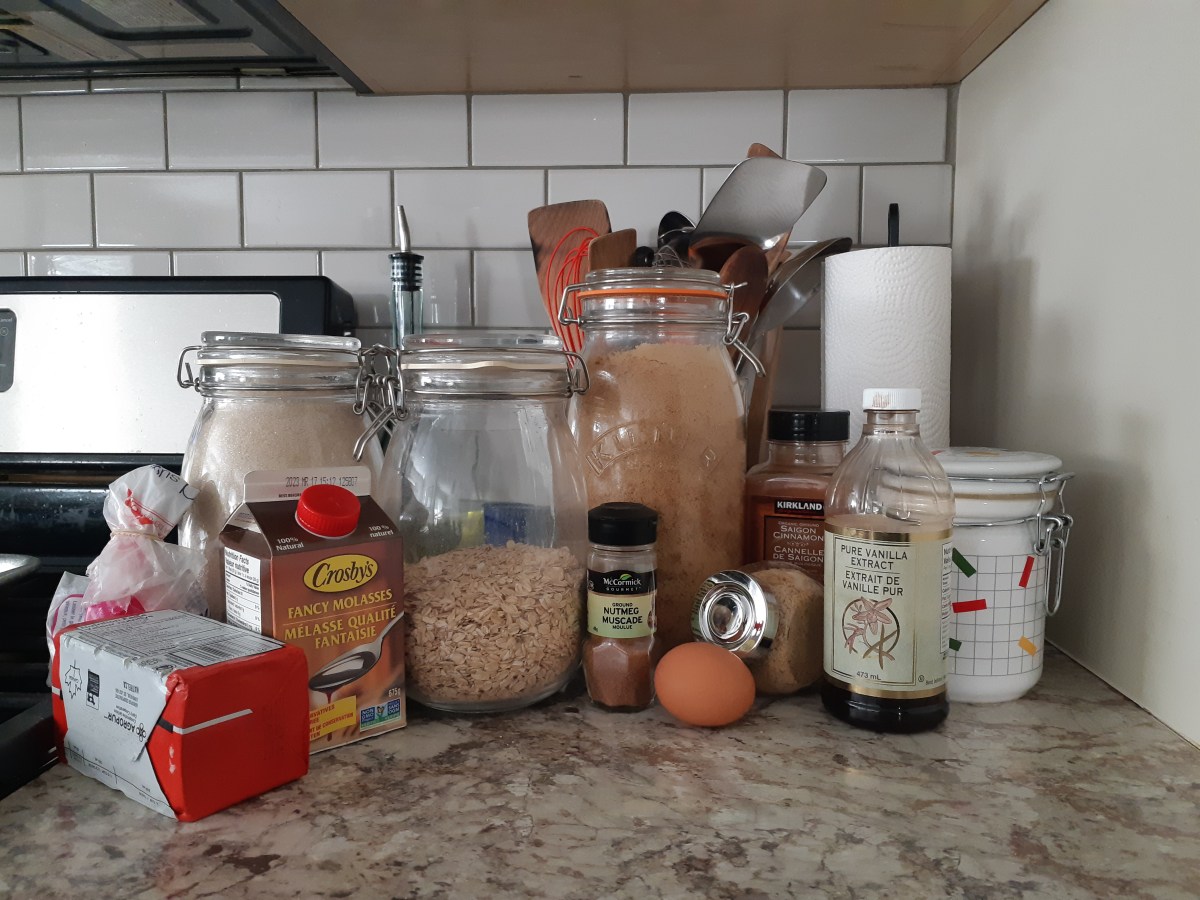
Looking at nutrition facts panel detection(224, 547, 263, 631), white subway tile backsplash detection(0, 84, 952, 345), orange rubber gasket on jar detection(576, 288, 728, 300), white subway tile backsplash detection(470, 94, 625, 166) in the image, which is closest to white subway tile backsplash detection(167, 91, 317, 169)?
white subway tile backsplash detection(0, 84, 952, 345)

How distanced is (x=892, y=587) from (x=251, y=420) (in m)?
0.49

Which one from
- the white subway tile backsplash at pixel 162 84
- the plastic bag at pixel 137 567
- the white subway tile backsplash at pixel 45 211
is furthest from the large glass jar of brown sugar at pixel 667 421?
the white subway tile backsplash at pixel 45 211

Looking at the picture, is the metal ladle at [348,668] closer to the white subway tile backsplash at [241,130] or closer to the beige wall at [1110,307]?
the beige wall at [1110,307]

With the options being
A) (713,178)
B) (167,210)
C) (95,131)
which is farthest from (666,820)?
(95,131)

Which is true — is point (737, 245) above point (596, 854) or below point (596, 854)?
above

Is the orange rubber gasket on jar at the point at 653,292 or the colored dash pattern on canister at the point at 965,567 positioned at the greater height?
the orange rubber gasket on jar at the point at 653,292

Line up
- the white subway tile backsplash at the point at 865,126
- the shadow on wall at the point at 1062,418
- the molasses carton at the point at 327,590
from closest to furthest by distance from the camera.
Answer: the molasses carton at the point at 327,590, the shadow on wall at the point at 1062,418, the white subway tile backsplash at the point at 865,126

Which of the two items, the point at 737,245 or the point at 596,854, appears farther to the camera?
the point at 737,245

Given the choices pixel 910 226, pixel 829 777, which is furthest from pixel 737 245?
pixel 829 777

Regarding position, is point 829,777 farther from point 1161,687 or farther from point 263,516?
point 263,516

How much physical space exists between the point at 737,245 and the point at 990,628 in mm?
438

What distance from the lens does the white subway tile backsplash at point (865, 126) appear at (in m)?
1.01

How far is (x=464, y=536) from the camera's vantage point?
0.62 meters

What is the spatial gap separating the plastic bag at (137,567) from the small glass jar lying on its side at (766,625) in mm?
382
